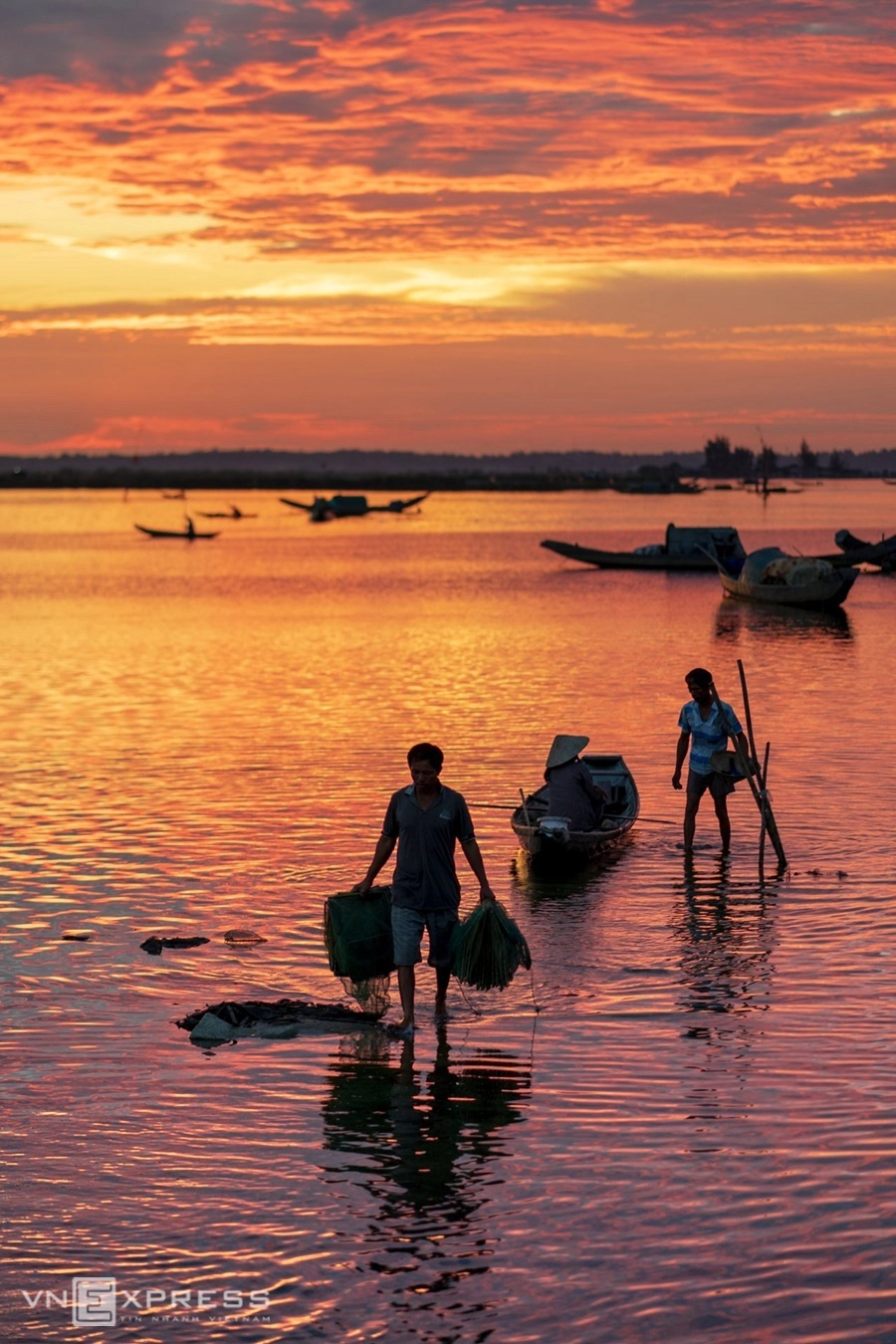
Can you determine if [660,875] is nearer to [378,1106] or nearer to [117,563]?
[378,1106]

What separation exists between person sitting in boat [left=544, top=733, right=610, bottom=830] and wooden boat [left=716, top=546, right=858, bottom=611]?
121 ft

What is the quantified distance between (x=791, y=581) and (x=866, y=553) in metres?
18.2

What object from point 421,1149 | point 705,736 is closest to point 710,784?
point 705,736

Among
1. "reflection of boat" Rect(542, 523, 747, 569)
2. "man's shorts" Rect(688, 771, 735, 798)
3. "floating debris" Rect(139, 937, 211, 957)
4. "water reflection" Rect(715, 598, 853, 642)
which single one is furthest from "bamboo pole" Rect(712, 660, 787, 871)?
"reflection of boat" Rect(542, 523, 747, 569)

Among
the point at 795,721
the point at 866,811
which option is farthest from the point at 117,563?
the point at 866,811

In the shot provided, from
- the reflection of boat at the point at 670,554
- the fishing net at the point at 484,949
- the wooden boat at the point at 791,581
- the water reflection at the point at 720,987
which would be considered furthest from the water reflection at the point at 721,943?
the reflection of boat at the point at 670,554

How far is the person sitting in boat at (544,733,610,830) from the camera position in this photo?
16250mm

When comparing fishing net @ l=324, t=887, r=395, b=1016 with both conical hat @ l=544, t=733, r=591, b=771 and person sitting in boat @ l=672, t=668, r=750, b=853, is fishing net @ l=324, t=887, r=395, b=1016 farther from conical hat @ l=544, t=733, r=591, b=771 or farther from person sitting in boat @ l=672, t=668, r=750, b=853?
conical hat @ l=544, t=733, r=591, b=771

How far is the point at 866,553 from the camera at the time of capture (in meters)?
71.9

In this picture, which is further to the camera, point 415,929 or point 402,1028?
point 402,1028

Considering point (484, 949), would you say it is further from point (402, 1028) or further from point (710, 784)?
point (710, 784)

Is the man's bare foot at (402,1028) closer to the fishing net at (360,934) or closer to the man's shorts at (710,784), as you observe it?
the fishing net at (360,934)

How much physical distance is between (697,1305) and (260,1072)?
3842mm

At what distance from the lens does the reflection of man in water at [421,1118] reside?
862 centimetres
